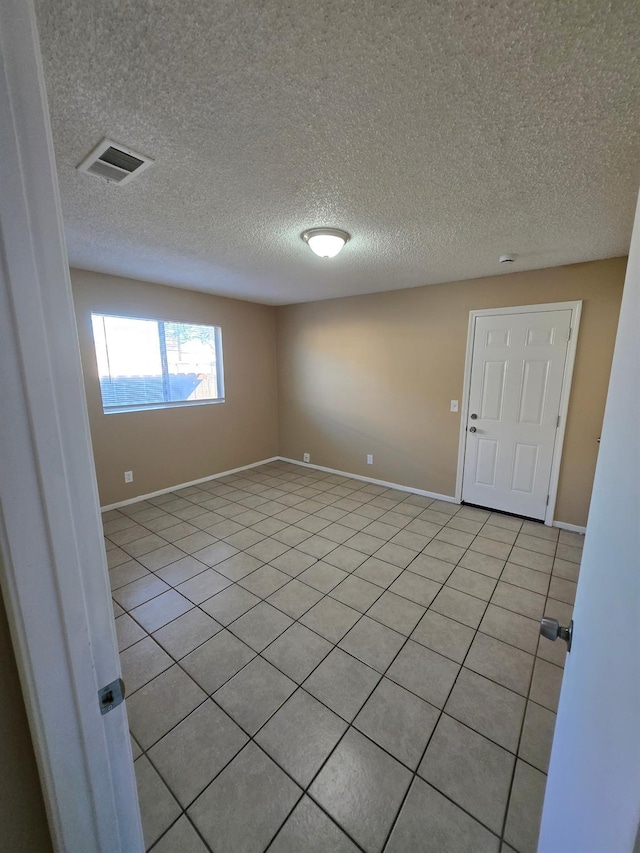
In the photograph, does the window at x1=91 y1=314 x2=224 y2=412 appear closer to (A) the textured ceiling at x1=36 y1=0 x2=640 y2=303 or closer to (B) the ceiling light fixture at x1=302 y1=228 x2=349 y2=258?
(A) the textured ceiling at x1=36 y1=0 x2=640 y2=303

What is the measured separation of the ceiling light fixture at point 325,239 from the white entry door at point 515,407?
188 centimetres

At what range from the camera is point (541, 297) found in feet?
10.0

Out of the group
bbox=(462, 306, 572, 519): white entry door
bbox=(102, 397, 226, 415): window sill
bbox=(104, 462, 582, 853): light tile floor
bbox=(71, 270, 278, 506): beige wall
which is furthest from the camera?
bbox=(102, 397, 226, 415): window sill

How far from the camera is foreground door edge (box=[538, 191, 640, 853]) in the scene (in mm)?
470

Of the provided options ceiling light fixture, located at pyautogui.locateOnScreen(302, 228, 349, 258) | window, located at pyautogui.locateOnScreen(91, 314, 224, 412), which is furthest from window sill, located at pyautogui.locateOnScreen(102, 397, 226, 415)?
ceiling light fixture, located at pyautogui.locateOnScreen(302, 228, 349, 258)

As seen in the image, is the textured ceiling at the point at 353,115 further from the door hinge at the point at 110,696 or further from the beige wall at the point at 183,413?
the door hinge at the point at 110,696

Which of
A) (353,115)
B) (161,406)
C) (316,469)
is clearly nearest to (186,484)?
(161,406)

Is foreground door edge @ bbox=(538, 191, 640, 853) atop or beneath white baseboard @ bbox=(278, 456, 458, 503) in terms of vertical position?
atop

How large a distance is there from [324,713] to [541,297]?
11.7ft

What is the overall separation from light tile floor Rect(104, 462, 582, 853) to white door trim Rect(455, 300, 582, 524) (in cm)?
53

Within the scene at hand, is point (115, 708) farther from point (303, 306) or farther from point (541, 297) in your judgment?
point (303, 306)

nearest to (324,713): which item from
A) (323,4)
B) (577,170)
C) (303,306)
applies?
(323,4)

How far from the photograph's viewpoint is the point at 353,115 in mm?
1207

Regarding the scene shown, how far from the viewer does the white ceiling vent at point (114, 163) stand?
1.40 metres
